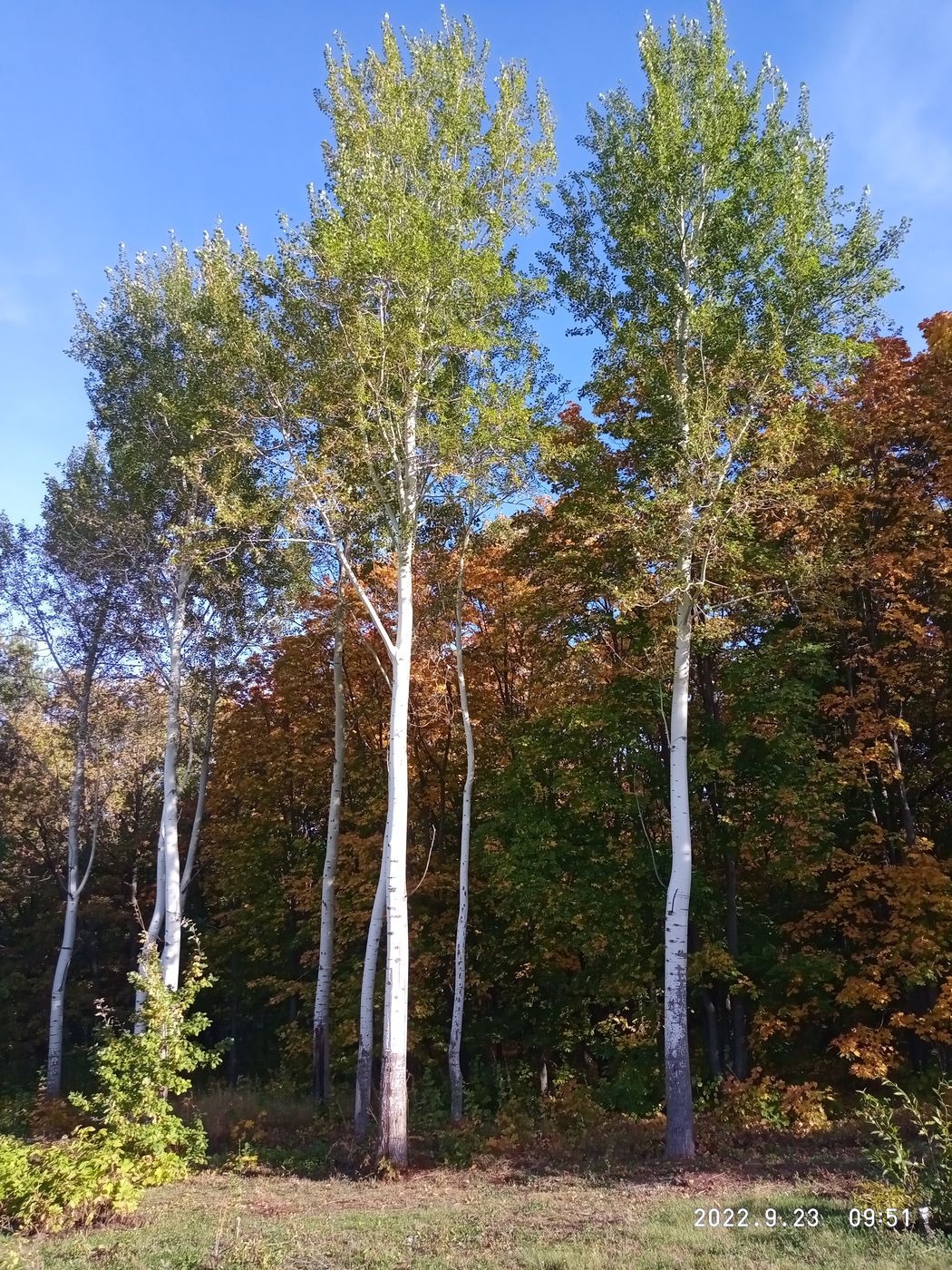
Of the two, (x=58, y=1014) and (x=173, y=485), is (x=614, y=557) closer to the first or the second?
(x=173, y=485)

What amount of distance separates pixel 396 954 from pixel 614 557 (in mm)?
6684

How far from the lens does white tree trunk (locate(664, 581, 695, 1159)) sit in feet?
30.5

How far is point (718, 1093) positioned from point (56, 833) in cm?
1995

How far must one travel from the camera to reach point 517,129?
12711mm

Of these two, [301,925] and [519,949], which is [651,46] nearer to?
[519,949]

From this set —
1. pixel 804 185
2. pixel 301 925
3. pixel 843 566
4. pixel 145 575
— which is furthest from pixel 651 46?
pixel 301 925

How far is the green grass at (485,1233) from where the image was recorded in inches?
218

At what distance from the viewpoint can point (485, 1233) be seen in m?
6.46

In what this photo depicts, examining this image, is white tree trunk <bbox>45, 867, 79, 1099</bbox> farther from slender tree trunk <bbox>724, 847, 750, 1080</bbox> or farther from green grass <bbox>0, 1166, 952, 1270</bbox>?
slender tree trunk <bbox>724, 847, 750, 1080</bbox>

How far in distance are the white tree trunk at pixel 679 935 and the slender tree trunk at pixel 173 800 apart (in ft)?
26.4

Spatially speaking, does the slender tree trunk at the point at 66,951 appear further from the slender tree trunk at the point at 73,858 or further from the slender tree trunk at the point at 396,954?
the slender tree trunk at the point at 396,954

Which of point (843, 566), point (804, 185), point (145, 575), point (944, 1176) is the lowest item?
point (944, 1176)

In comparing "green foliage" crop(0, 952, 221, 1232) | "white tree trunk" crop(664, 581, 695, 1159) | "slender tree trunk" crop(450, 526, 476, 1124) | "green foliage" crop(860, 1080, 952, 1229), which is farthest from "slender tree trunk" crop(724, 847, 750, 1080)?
"green foliage" crop(0, 952, 221, 1232)

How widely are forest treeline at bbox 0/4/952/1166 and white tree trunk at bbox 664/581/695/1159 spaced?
0.04 m
